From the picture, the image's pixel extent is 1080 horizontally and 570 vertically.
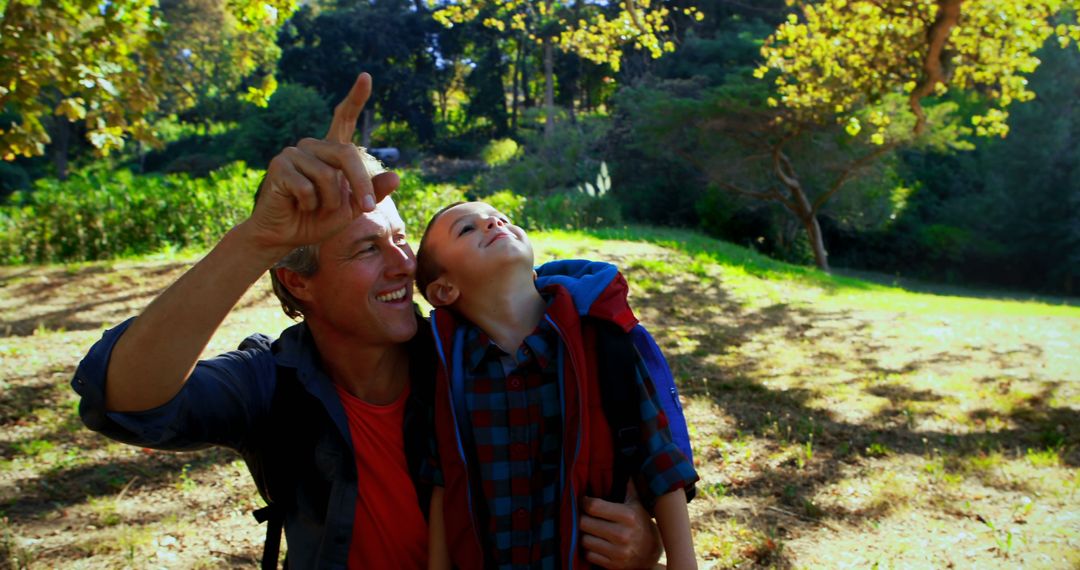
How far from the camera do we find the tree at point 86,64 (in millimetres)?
4562

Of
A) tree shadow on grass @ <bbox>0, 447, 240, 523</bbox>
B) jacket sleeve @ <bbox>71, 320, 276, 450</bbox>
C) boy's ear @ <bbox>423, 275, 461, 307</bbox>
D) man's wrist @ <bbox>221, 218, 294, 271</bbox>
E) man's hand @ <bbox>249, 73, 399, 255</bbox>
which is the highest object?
man's hand @ <bbox>249, 73, 399, 255</bbox>

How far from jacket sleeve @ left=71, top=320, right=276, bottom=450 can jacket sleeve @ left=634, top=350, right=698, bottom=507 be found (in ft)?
2.93

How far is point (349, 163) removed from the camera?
1483mm

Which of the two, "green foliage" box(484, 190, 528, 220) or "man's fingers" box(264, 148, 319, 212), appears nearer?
"man's fingers" box(264, 148, 319, 212)

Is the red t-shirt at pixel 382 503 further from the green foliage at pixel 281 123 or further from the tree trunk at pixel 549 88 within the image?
the green foliage at pixel 281 123

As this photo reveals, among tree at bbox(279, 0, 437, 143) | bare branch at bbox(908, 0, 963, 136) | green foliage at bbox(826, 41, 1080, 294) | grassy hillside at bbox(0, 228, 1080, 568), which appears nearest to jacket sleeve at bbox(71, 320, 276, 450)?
grassy hillside at bbox(0, 228, 1080, 568)

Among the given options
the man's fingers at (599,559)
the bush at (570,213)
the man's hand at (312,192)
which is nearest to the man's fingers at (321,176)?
the man's hand at (312,192)

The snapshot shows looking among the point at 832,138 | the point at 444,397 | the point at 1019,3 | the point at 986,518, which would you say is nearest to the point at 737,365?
the point at 986,518

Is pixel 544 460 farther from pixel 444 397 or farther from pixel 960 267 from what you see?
pixel 960 267

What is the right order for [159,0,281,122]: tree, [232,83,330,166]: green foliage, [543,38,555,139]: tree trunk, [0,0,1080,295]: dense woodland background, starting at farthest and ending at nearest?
[232,83,330,166]: green foliage → [159,0,281,122]: tree → [543,38,555,139]: tree trunk → [0,0,1080,295]: dense woodland background

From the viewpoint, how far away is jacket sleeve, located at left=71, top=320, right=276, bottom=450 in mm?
1479

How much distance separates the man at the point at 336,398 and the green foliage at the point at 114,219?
10.4 metres

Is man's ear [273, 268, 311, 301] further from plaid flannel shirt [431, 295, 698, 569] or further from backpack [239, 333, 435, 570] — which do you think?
plaid flannel shirt [431, 295, 698, 569]

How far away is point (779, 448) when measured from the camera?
16.7 feet
